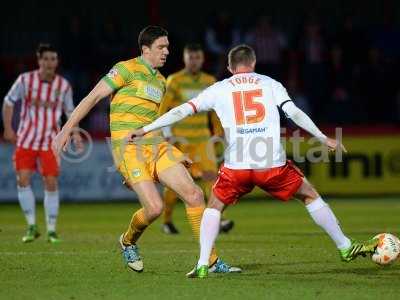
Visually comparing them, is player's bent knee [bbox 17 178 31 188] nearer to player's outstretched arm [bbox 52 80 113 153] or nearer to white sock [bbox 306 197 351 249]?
player's outstretched arm [bbox 52 80 113 153]

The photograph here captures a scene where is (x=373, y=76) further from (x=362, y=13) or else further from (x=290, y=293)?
(x=290, y=293)

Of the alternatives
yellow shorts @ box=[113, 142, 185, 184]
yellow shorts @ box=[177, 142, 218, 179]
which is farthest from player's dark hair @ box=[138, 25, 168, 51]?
yellow shorts @ box=[177, 142, 218, 179]

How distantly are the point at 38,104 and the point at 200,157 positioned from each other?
87.9 inches

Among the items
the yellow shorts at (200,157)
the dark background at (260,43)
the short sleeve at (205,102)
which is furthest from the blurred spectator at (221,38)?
the short sleeve at (205,102)

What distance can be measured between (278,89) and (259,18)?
1308 centimetres

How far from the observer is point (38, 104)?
1278 centimetres

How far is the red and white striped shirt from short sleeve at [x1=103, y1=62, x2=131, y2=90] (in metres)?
3.72

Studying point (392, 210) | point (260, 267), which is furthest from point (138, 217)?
point (392, 210)

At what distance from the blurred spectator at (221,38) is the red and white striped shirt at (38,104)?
8.25m

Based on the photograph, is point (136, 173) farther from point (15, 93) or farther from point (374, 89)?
point (374, 89)

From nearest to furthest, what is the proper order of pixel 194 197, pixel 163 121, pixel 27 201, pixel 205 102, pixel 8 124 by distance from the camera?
pixel 163 121 → pixel 205 102 → pixel 194 197 → pixel 8 124 → pixel 27 201

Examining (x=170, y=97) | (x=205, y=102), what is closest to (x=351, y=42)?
(x=170, y=97)

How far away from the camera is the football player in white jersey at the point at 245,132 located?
8625 millimetres

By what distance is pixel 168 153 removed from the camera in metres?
9.12
